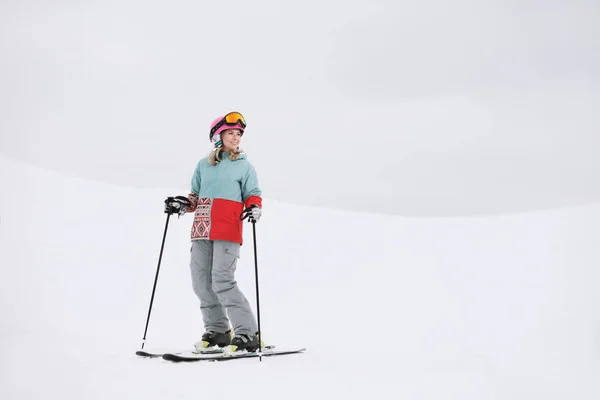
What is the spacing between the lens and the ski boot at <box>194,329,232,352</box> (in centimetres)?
546

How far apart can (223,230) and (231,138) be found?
88 cm

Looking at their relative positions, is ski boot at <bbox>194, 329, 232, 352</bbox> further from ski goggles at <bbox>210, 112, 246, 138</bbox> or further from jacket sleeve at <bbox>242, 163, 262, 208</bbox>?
ski goggles at <bbox>210, 112, 246, 138</bbox>

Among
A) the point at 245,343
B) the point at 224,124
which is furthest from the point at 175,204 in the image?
the point at 245,343

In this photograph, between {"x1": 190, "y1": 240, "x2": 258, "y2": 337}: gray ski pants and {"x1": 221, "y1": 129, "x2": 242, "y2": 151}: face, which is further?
{"x1": 221, "y1": 129, "x2": 242, "y2": 151}: face

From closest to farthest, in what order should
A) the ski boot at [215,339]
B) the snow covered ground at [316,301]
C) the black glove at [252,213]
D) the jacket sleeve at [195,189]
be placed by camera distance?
the snow covered ground at [316,301] → the black glove at [252,213] → the ski boot at [215,339] → the jacket sleeve at [195,189]

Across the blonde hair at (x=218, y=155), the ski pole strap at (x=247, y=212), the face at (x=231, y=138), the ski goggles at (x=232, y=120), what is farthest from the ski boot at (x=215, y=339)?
the ski goggles at (x=232, y=120)

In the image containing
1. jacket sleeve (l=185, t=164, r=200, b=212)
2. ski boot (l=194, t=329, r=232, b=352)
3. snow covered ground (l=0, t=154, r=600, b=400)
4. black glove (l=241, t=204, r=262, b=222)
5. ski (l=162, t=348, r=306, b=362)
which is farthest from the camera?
jacket sleeve (l=185, t=164, r=200, b=212)

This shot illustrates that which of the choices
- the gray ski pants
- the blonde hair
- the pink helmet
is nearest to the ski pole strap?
the gray ski pants

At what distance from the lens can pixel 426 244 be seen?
481 inches

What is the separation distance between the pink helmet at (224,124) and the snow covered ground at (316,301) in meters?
2.07

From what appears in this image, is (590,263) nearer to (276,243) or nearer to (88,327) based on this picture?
(276,243)

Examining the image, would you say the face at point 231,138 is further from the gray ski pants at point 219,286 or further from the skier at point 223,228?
the gray ski pants at point 219,286

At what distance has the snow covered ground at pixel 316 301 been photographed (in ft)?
14.4

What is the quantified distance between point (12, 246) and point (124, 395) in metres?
7.05
